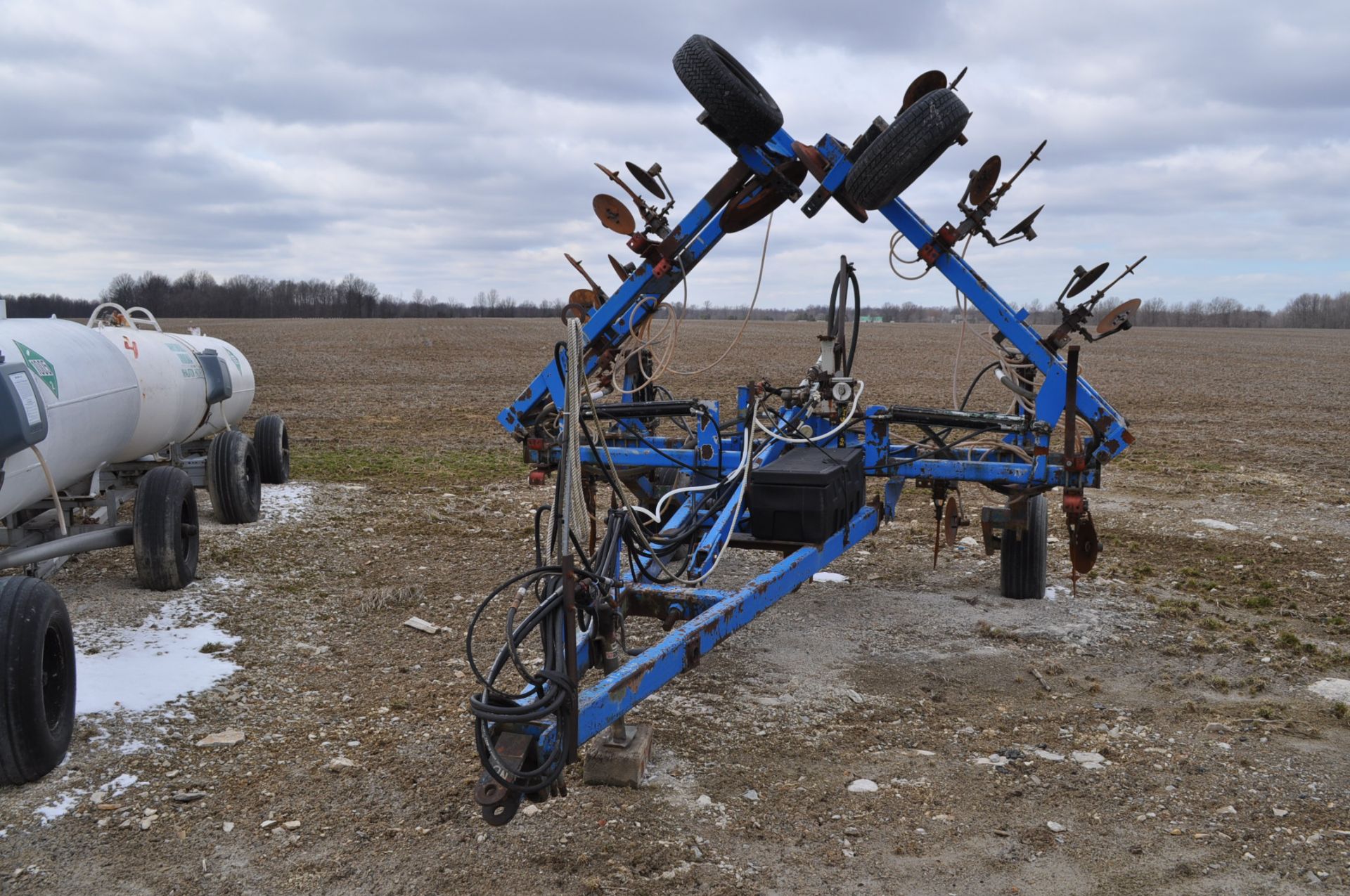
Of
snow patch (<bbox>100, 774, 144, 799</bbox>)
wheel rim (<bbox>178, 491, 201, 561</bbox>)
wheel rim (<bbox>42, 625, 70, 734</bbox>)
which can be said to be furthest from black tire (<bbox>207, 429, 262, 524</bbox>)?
snow patch (<bbox>100, 774, 144, 799</bbox>)

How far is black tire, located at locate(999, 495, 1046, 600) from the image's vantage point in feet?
22.6

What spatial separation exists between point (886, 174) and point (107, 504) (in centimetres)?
564

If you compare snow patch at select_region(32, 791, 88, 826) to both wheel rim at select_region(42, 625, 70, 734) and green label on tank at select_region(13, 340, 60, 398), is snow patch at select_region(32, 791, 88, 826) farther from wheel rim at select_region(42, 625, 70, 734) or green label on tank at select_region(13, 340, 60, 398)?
green label on tank at select_region(13, 340, 60, 398)

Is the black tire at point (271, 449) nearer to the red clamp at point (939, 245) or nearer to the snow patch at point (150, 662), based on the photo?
the snow patch at point (150, 662)

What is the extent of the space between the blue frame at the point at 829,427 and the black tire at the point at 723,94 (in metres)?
0.14

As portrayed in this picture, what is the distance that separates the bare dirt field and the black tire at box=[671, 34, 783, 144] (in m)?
3.05

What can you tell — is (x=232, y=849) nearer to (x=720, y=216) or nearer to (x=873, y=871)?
(x=873, y=871)

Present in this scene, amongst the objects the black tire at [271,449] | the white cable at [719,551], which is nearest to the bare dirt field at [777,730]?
the white cable at [719,551]

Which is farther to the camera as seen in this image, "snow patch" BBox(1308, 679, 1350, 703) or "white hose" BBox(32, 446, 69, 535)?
"white hose" BBox(32, 446, 69, 535)

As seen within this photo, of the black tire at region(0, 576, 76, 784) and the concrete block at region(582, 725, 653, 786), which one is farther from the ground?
the black tire at region(0, 576, 76, 784)

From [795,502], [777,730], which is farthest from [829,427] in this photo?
[777,730]

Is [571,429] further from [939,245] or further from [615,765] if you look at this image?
[939,245]

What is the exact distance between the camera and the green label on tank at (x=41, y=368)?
5504 millimetres

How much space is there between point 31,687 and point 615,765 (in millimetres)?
2358
